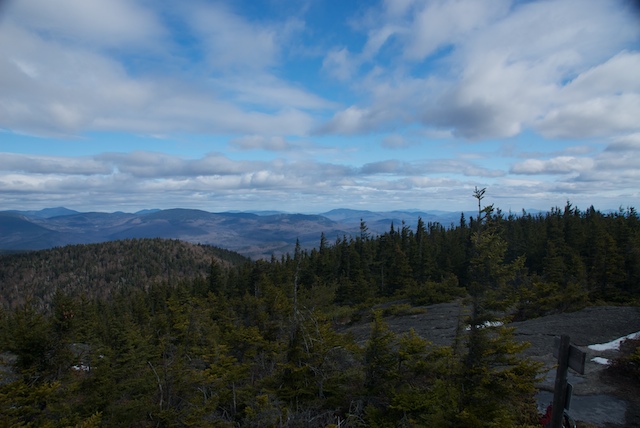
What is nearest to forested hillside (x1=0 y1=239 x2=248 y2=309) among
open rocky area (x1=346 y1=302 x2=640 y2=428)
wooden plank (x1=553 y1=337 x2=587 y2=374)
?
open rocky area (x1=346 y1=302 x2=640 y2=428)

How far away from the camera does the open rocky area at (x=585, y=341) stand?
12.6 meters

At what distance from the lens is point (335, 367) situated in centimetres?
1415

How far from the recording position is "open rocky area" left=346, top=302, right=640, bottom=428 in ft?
41.4

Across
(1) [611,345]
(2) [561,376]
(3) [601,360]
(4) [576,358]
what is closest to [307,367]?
(2) [561,376]

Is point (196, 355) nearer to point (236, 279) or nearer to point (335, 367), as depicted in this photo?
point (335, 367)

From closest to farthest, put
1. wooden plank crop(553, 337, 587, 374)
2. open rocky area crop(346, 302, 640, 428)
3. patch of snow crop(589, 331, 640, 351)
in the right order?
wooden plank crop(553, 337, 587, 374), open rocky area crop(346, 302, 640, 428), patch of snow crop(589, 331, 640, 351)

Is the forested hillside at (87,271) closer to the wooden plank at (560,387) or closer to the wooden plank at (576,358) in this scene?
the wooden plank at (560,387)

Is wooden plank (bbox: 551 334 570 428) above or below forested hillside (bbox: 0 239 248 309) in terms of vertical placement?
above

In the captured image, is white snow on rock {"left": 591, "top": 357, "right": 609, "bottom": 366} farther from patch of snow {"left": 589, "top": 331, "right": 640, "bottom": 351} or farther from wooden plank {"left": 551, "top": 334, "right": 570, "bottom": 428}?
wooden plank {"left": 551, "top": 334, "right": 570, "bottom": 428}

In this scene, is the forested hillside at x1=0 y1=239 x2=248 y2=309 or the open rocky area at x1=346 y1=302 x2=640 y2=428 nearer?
the open rocky area at x1=346 y1=302 x2=640 y2=428

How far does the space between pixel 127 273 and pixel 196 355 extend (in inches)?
7089

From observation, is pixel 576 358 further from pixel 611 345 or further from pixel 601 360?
pixel 611 345

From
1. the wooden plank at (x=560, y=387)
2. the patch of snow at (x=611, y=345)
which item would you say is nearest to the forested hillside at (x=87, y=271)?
Result: the patch of snow at (x=611, y=345)

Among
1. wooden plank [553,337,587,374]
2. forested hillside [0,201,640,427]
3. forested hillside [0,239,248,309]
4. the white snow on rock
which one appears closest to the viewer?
wooden plank [553,337,587,374]
